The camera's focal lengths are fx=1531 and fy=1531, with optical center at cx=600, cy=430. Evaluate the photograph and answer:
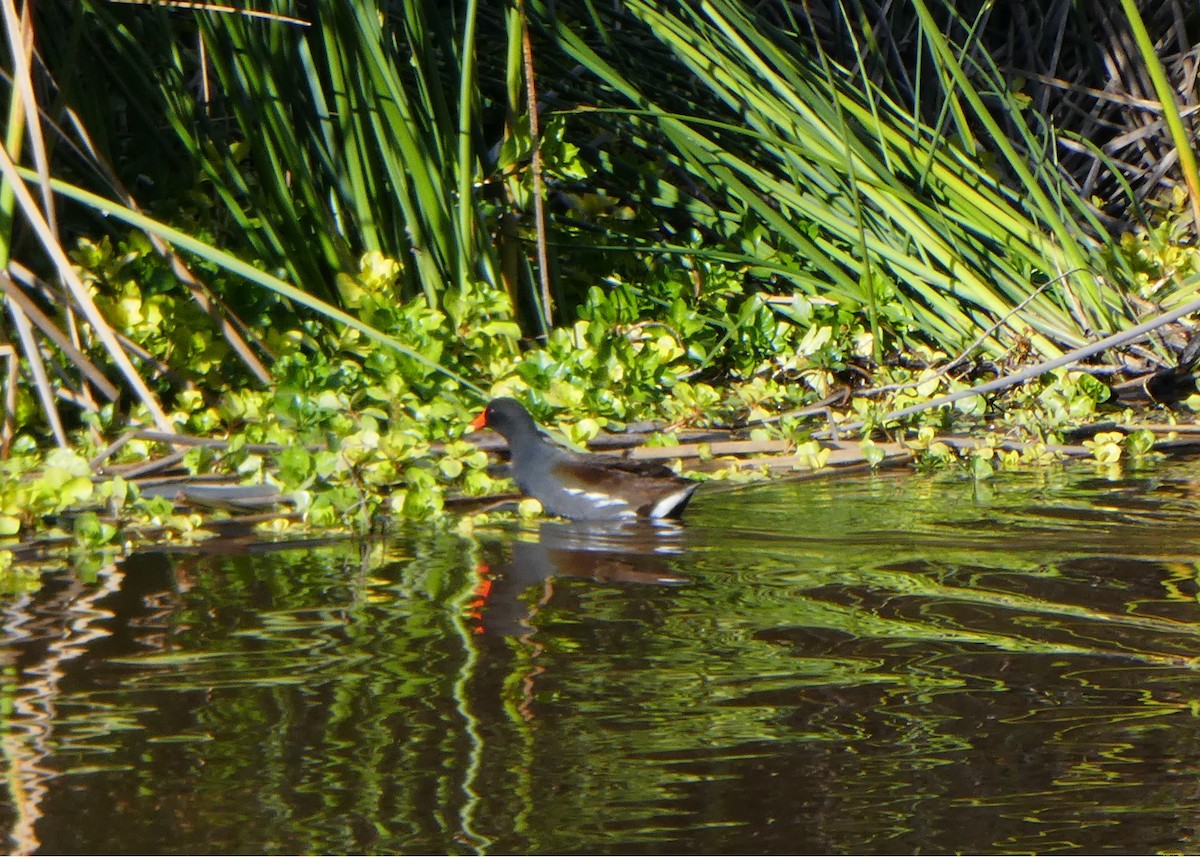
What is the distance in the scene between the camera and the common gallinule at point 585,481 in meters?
3.95

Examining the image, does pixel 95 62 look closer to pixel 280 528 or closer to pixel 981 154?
pixel 280 528

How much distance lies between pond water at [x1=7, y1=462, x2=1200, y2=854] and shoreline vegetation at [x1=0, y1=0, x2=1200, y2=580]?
2.12 feet

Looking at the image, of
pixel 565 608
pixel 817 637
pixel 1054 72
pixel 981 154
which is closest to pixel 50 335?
pixel 565 608

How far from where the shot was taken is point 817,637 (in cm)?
281

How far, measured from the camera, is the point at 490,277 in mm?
5145

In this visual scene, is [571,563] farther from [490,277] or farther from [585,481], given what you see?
[490,277]

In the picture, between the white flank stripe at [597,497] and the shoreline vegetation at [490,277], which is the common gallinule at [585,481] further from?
the shoreline vegetation at [490,277]

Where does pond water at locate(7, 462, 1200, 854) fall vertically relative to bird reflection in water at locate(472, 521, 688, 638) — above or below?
below

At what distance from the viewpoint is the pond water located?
198 centimetres

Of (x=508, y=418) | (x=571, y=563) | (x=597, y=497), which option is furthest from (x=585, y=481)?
(x=571, y=563)

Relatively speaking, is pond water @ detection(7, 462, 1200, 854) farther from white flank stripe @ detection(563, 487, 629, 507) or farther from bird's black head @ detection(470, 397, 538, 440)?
bird's black head @ detection(470, 397, 538, 440)

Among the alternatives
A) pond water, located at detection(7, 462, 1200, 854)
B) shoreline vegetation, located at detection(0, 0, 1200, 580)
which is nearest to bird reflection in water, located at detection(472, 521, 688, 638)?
A: pond water, located at detection(7, 462, 1200, 854)

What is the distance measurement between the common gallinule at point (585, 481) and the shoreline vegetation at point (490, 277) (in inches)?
5.4

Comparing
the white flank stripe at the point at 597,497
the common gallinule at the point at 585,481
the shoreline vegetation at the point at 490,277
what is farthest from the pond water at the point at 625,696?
the shoreline vegetation at the point at 490,277
